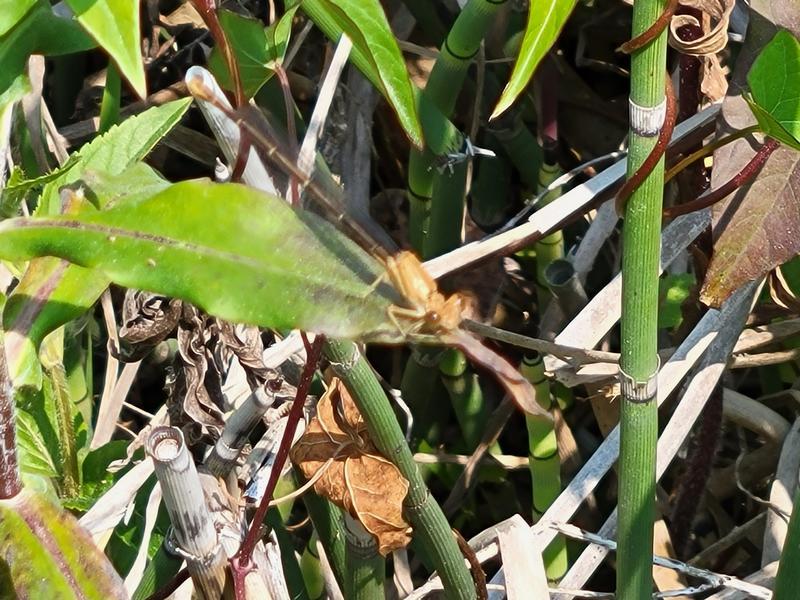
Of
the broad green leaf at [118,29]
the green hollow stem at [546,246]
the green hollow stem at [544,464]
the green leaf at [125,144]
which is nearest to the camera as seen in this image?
the broad green leaf at [118,29]

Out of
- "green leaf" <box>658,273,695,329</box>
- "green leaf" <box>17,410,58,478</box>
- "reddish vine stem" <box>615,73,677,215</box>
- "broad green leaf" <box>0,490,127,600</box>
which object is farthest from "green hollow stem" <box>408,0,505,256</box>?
"broad green leaf" <box>0,490,127,600</box>

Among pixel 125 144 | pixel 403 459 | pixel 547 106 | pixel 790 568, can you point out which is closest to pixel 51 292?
pixel 125 144

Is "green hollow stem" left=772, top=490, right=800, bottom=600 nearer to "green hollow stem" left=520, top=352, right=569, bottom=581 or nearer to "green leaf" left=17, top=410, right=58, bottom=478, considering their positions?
"green hollow stem" left=520, top=352, right=569, bottom=581

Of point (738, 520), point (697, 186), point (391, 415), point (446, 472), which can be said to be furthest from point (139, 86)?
point (738, 520)

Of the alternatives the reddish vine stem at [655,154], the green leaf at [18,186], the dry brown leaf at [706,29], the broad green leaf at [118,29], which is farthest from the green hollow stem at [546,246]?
the broad green leaf at [118,29]

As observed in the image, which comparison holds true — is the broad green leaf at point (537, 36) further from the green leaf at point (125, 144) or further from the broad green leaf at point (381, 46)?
the green leaf at point (125, 144)
